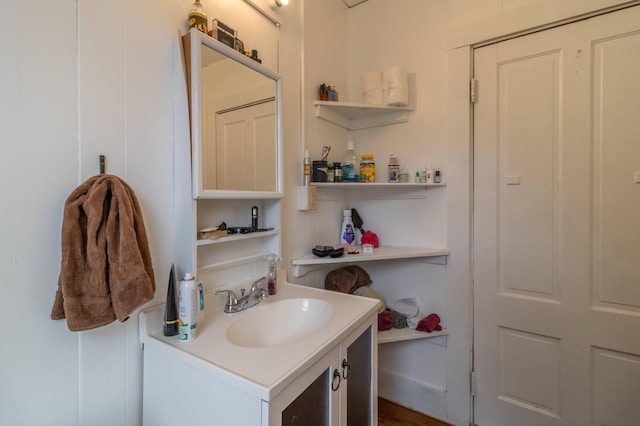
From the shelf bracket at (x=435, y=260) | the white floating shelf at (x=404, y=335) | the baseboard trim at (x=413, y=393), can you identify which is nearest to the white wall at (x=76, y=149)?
the white floating shelf at (x=404, y=335)

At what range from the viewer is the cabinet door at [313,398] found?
0.68 m

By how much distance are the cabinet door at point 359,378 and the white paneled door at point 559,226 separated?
0.76 meters

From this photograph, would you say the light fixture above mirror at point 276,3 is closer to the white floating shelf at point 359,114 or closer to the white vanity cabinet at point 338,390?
the white floating shelf at point 359,114

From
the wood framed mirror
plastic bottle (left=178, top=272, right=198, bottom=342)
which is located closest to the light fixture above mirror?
the wood framed mirror

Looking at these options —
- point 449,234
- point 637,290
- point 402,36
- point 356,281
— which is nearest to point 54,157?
point 356,281

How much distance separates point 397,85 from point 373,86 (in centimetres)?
15

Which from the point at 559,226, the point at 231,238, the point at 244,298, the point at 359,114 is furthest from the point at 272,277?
the point at 559,226

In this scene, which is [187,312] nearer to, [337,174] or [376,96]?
[337,174]

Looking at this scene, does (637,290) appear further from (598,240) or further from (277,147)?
(277,147)

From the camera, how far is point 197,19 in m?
0.97

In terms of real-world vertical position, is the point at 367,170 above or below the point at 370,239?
above

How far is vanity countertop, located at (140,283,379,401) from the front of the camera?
2.19 feet

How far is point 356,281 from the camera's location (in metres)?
1.74

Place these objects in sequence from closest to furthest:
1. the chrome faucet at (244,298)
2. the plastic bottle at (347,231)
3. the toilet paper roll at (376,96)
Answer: the chrome faucet at (244,298) → the toilet paper roll at (376,96) → the plastic bottle at (347,231)
